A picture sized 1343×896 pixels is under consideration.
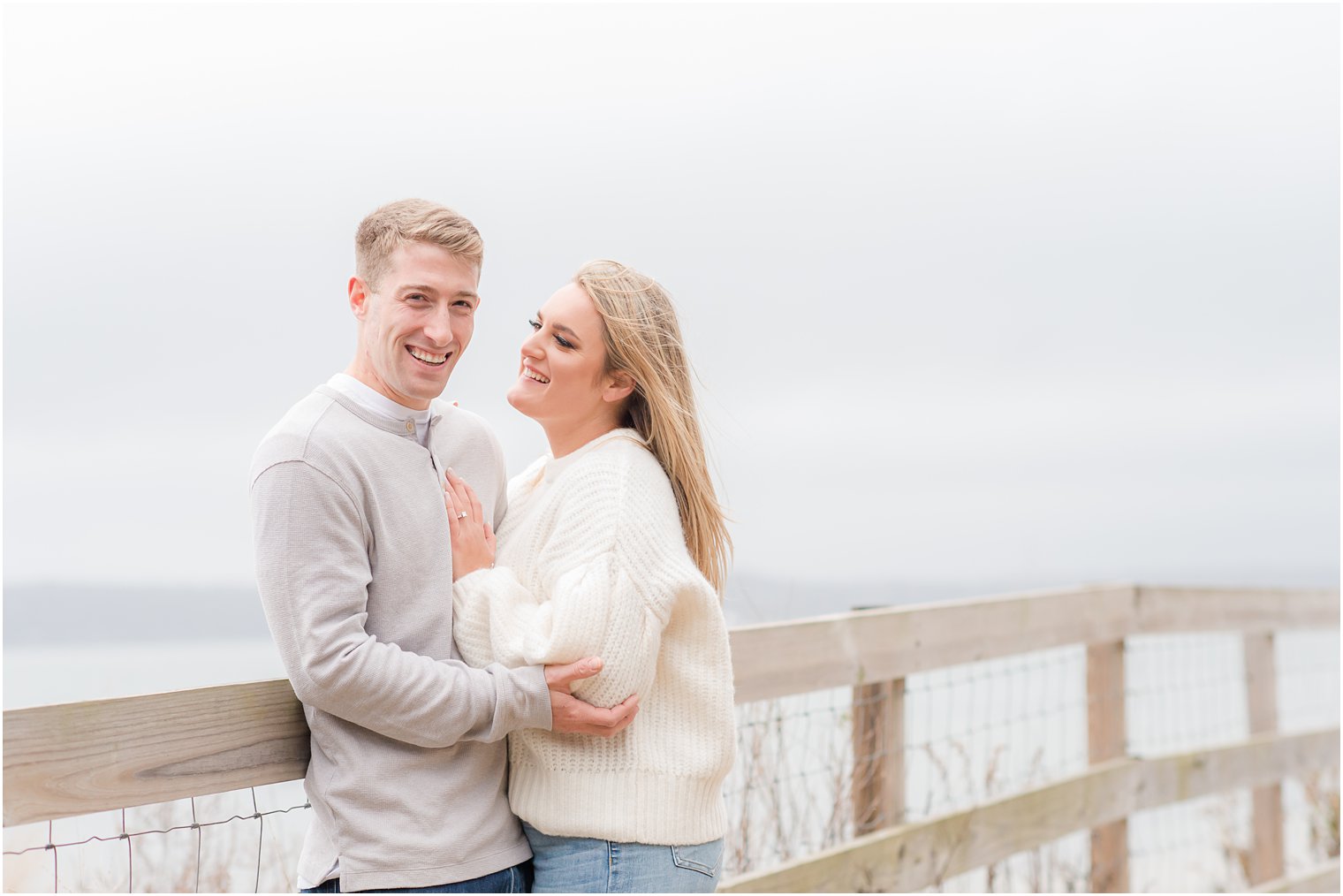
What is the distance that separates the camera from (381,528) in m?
1.64

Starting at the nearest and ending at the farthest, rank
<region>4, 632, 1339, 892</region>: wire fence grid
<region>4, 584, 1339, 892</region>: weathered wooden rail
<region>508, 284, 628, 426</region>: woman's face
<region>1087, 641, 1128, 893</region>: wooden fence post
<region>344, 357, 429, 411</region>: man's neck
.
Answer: <region>4, 584, 1339, 892</region>: weathered wooden rail, <region>344, 357, 429, 411</region>: man's neck, <region>508, 284, 628, 426</region>: woman's face, <region>4, 632, 1339, 892</region>: wire fence grid, <region>1087, 641, 1128, 893</region>: wooden fence post

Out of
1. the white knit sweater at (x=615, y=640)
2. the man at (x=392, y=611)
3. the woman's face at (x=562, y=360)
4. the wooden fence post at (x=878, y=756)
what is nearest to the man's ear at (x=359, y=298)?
the man at (x=392, y=611)

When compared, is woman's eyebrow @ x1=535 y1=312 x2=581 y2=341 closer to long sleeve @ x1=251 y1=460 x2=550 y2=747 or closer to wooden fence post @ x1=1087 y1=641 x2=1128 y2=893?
long sleeve @ x1=251 y1=460 x2=550 y2=747

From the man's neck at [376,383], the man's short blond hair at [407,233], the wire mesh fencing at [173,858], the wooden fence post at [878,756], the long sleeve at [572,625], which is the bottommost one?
the wire mesh fencing at [173,858]

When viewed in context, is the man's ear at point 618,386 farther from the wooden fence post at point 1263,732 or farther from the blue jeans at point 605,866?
the wooden fence post at point 1263,732

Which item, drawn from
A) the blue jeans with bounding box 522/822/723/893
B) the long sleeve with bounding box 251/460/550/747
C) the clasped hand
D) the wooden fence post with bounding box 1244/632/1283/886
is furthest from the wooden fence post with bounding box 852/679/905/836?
the wooden fence post with bounding box 1244/632/1283/886

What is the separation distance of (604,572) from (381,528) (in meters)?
0.33

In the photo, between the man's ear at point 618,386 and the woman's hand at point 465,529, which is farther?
the man's ear at point 618,386

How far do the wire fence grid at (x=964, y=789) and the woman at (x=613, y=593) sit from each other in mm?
433

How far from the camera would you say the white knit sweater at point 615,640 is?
1711 mm

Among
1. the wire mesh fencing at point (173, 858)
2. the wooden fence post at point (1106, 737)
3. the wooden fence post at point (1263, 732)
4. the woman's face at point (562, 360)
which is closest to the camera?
the woman's face at point (562, 360)

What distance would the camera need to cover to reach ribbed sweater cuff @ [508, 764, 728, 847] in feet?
5.73

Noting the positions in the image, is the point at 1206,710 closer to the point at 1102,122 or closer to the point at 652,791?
the point at 1102,122

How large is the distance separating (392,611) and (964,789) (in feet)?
7.66
